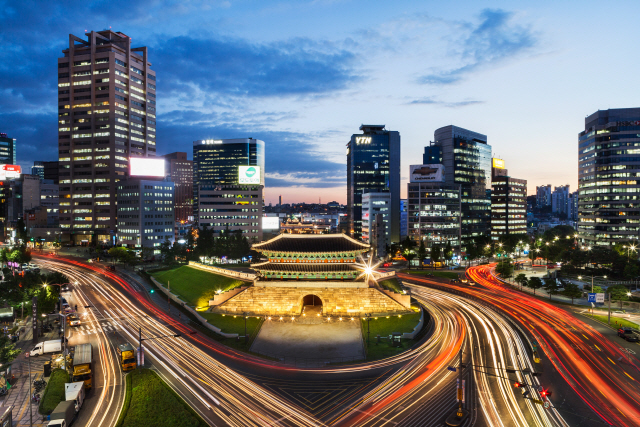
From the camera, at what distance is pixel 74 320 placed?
59031 millimetres

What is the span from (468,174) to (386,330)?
139786mm

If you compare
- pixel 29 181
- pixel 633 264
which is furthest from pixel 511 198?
pixel 29 181

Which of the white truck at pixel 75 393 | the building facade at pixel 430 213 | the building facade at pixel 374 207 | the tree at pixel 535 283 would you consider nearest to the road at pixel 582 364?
the tree at pixel 535 283

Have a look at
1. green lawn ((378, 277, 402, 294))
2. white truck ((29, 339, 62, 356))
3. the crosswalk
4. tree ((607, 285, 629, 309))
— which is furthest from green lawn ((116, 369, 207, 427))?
tree ((607, 285, 629, 309))

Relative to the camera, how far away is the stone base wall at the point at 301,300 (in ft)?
206

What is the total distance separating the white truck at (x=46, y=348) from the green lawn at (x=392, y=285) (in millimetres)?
51372

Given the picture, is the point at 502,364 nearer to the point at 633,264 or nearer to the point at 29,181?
the point at 633,264

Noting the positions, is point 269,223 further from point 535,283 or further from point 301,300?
point 535,283

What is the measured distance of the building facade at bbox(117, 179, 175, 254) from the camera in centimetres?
14275

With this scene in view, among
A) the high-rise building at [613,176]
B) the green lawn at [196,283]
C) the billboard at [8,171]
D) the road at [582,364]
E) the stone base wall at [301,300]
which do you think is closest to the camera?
the road at [582,364]

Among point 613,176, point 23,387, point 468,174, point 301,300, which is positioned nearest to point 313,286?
point 301,300

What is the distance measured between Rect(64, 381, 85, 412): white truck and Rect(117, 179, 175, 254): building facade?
11622 centimetres

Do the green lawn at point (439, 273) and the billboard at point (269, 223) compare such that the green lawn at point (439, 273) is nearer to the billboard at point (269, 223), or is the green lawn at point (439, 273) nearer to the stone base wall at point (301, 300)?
the stone base wall at point (301, 300)

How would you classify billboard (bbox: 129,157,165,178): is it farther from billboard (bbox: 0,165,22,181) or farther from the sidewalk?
the sidewalk
